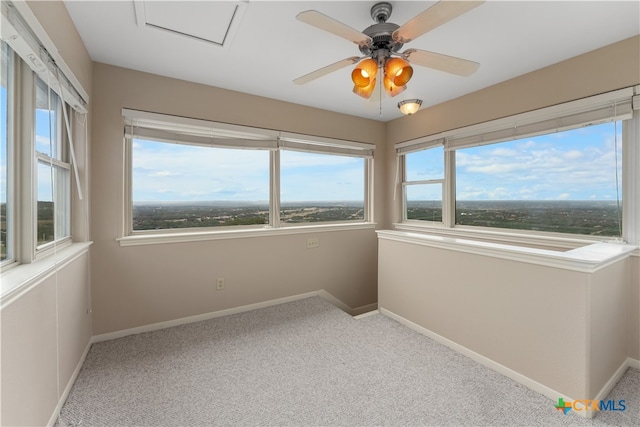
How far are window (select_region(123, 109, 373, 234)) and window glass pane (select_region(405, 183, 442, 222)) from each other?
1.98 feet

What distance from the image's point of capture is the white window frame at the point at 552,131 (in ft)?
7.11

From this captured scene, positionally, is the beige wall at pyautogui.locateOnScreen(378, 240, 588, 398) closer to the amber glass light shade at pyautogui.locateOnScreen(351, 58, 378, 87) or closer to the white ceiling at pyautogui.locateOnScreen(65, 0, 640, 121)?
the amber glass light shade at pyautogui.locateOnScreen(351, 58, 378, 87)

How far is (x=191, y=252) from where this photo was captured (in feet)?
9.41

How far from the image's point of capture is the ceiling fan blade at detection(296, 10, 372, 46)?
1323 millimetres

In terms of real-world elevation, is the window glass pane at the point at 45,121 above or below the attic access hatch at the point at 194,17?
below

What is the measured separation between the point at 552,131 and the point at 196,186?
3.45m

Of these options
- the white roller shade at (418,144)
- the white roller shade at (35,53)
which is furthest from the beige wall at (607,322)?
the white roller shade at (35,53)

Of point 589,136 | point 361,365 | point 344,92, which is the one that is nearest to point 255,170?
point 344,92

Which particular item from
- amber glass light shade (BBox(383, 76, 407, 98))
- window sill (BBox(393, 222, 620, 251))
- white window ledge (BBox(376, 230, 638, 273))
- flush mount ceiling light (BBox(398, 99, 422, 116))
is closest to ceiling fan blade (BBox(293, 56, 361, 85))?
amber glass light shade (BBox(383, 76, 407, 98))

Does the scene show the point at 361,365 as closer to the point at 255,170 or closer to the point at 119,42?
the point at 255,170

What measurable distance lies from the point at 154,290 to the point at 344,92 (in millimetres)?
2800

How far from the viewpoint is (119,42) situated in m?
2.14

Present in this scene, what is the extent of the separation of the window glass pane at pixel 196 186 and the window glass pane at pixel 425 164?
2024 millimetres

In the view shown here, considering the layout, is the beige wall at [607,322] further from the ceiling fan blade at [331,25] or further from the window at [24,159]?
the window at [24,159]
